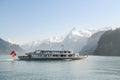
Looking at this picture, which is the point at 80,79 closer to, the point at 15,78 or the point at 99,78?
the point at 99,78

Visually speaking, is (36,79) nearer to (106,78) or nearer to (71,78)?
(71,78)

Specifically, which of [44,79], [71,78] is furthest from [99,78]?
[44,79]

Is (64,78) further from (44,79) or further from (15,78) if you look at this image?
(15,78)

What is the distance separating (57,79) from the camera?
92.1 metres

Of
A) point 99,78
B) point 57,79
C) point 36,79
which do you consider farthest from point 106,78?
point 36,79

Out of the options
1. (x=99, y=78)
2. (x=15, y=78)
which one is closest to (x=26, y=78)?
(x=15, y=78)

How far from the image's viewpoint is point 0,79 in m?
89.9

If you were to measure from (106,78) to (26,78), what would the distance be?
25.0 metres

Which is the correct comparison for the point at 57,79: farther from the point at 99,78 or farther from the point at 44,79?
the point at 99,78

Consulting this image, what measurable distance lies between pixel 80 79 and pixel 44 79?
429 inches

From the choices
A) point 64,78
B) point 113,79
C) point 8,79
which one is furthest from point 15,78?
point 113,79

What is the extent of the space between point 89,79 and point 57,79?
32.0 feet

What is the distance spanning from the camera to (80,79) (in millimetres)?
91375

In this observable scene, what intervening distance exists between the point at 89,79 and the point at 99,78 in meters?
4.71
